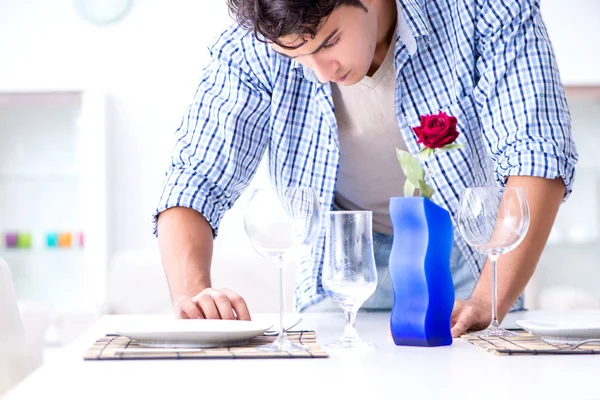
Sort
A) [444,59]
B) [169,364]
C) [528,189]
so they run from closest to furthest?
[169,364]
[528,189]
[444,59]

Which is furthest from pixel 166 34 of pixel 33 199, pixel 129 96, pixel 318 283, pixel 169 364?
pixel 169 364

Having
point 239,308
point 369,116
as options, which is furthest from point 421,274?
point 369,116

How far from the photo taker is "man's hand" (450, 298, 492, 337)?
1087 mm

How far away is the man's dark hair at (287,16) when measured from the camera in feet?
3.87

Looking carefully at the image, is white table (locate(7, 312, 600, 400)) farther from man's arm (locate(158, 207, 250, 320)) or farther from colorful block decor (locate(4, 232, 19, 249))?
colorful block decor (locate(4, 232, 19, 249))

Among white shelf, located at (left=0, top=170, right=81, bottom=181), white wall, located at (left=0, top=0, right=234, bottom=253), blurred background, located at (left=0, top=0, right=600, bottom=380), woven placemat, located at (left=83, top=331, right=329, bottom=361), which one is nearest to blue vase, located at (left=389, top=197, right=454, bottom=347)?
woven placemat, located at (left=83, top=331, right=329, bottom=361)

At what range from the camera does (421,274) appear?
3.26 feet

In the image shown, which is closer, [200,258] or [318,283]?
[200,258]

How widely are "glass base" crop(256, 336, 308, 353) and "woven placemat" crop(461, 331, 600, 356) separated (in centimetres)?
22

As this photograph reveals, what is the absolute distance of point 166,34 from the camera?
4.43 meters

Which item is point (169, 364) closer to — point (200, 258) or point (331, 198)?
point (200, 258)

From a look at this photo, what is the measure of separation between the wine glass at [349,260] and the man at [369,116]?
0.28 meters

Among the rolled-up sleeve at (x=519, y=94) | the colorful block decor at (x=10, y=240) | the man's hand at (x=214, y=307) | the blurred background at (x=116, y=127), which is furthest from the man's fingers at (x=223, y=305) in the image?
the colorful block decor at (x=10, y=240)

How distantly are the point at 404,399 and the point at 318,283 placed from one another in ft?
3.35
